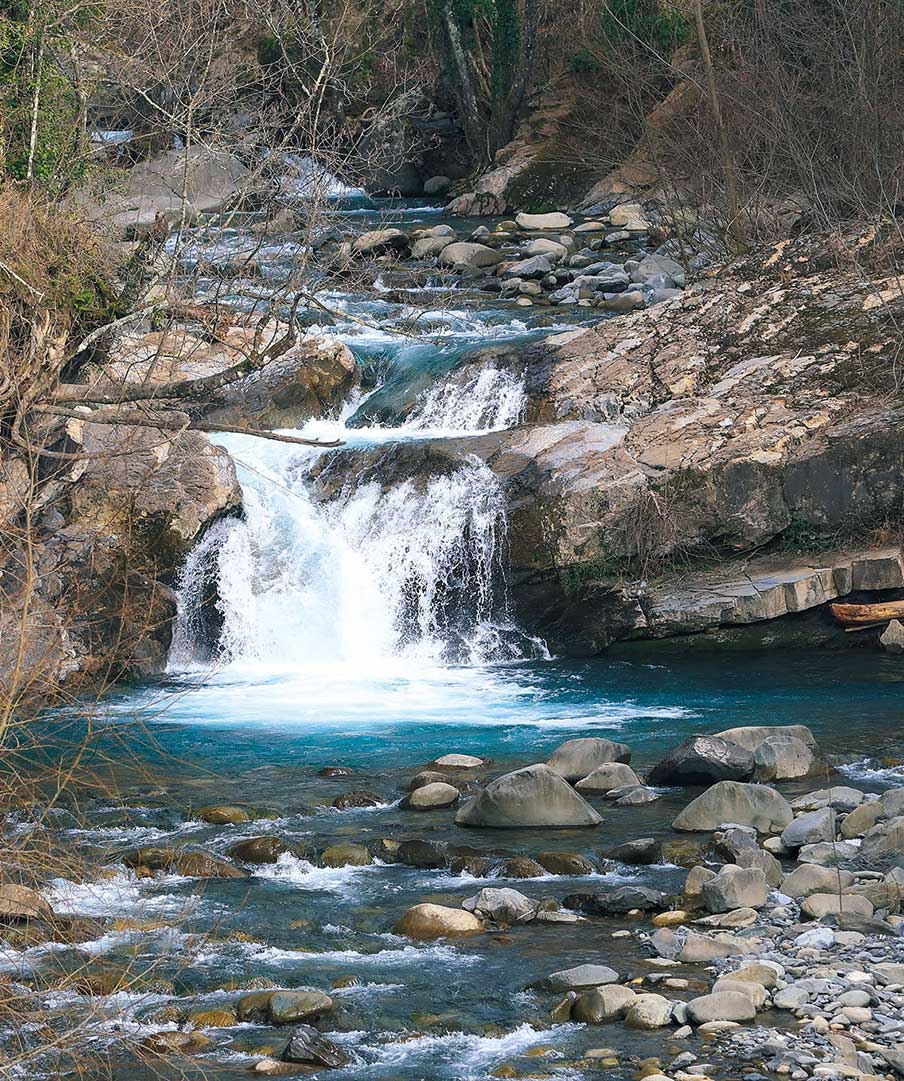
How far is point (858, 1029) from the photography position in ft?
20.5

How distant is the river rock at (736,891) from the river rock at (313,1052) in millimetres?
2433

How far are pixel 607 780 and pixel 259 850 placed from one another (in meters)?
2.80

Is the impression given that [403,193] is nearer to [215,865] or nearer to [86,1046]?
[215,865]

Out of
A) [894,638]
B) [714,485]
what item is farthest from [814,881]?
[714,485]

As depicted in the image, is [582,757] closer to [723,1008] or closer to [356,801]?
[356,801]

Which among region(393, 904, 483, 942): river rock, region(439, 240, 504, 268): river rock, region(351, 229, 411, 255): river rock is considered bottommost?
region(393, 904, 483, 942): river rock

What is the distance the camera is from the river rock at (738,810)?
9602 mm

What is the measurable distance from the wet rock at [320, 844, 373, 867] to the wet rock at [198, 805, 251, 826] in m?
1.04

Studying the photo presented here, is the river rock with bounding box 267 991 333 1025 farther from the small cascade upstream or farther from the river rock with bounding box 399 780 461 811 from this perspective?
the small cascade upstream

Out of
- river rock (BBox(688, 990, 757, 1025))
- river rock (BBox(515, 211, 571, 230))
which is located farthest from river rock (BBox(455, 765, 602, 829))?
river rock (BBox(515, 211, 571, 230))

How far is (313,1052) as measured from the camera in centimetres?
645

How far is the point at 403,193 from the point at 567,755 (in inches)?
959

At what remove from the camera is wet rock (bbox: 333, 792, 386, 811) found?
10.7 m

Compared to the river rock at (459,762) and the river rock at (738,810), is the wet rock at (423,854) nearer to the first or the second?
the river rock at (738,810)
